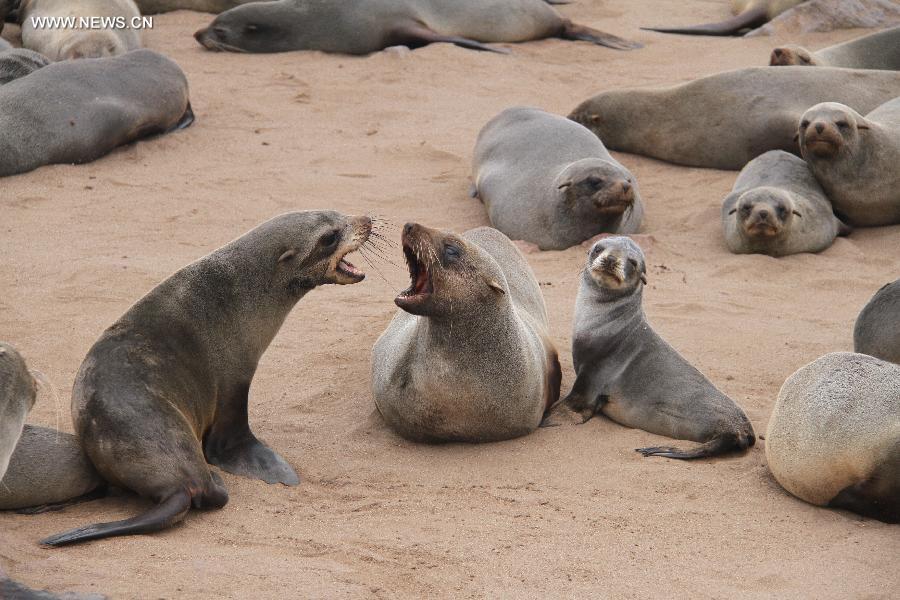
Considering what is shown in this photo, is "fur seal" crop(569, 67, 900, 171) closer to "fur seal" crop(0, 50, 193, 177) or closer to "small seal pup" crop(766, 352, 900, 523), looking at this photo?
"fur seal" crop(0, 50, 193, 177)

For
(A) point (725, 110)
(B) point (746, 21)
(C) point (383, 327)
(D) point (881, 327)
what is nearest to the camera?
(D) point (881, 327)

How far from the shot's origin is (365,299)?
7391mm

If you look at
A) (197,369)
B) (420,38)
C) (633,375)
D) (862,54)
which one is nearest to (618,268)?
(633,375)

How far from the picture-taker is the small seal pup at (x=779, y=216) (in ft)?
27.3

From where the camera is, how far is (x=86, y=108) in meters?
9.59

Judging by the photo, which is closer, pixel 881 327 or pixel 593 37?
pixel 881 327

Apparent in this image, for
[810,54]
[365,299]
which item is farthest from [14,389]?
[810,54]

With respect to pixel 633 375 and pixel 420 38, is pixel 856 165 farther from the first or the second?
pixel 420 38

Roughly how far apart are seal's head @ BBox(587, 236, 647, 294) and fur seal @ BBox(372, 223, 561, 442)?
1.95 feet

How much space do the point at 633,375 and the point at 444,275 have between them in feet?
3.43

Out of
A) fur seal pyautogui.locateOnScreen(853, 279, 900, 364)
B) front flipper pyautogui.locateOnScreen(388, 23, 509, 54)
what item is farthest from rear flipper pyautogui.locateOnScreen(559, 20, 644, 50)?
fur seal pyautogui.locateOnScreen(853, 279, 900, 364)

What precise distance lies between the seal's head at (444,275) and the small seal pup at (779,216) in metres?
3.18

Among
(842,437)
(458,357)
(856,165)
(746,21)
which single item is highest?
(842,437)

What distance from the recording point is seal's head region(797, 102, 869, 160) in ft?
29.0
